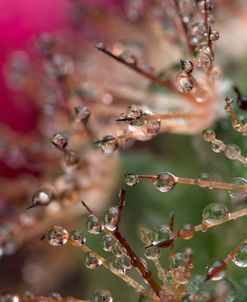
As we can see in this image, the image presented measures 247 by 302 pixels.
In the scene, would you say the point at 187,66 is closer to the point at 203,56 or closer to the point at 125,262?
the point at 203,56

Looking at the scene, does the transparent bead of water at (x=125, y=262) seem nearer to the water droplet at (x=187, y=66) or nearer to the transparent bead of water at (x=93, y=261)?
the transparent bead of water at (x=93, y=261)

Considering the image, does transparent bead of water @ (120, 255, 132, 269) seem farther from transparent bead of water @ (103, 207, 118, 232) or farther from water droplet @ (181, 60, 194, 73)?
water droplet @ (181, 60, 194, 73)

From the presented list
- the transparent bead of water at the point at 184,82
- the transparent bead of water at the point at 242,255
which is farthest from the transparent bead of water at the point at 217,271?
the transparent bead of water at the point at 184,82

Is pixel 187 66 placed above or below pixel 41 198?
above

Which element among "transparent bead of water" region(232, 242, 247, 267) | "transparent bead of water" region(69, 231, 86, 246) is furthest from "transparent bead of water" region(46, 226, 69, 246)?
"transparent bead of water" region(232, 242, 247, 267)

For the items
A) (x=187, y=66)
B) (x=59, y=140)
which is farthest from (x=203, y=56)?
(x=59, y=140)

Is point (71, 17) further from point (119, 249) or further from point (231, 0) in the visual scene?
point (119, 249)
